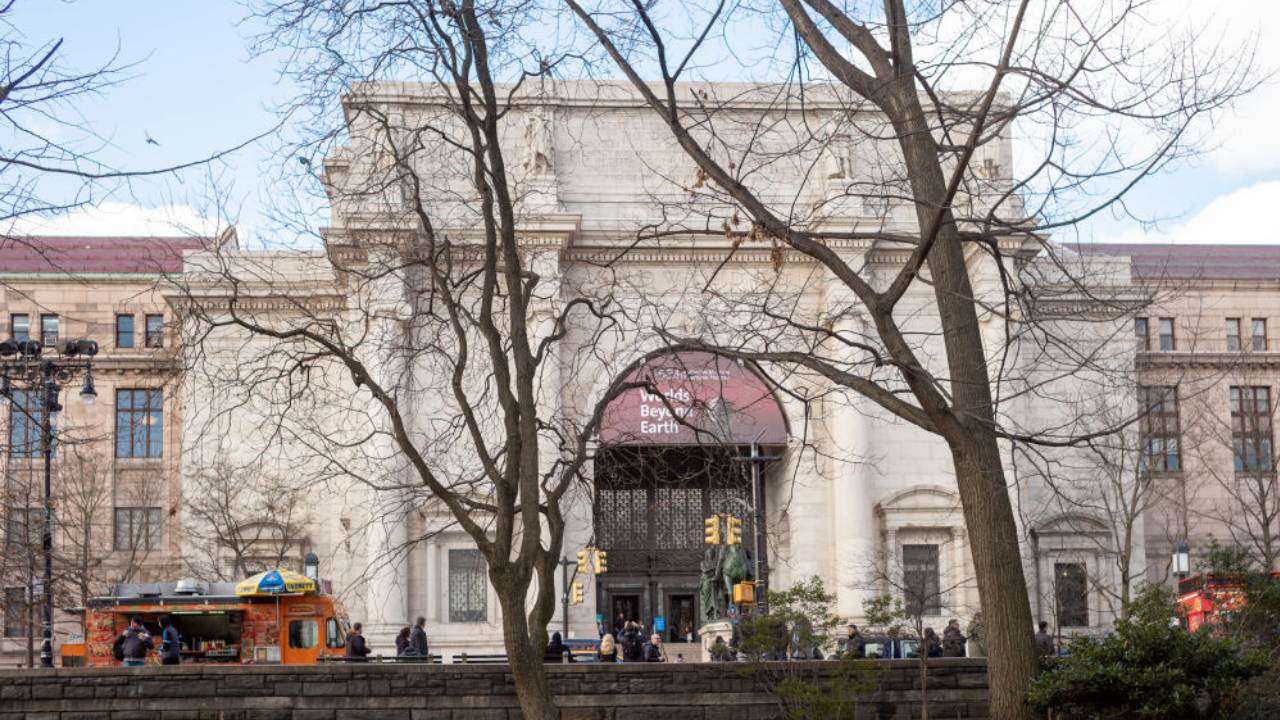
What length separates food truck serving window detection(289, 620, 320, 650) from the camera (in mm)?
34750

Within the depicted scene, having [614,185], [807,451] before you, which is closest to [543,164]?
[614,185]

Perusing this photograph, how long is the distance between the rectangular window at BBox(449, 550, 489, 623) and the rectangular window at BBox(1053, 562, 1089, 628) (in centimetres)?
1779

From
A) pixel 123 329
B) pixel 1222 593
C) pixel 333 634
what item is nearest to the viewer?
pixel 1222 593

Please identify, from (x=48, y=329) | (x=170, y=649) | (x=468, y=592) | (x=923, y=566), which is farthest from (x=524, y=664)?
(x=48, y=329)

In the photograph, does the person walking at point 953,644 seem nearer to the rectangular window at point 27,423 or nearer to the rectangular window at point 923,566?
the rectangular window at point 923,566

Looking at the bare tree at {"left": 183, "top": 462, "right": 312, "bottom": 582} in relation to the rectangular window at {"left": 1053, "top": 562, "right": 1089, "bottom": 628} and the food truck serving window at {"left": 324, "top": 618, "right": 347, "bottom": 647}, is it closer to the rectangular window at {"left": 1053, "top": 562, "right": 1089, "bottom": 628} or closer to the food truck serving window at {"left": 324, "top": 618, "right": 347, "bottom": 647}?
the food truck serving window at {"left": 324, "top": 618, "right": 347, "bottom": 647}

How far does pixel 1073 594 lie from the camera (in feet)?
153

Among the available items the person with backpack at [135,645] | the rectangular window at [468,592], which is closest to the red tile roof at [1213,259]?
the rectangular window at [468,592]

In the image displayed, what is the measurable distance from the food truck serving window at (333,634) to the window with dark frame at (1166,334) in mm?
41188

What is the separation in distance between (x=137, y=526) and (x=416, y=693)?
122ft

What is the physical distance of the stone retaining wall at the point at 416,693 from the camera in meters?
20.3

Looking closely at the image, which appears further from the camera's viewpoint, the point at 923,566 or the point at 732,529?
the point at 923,566

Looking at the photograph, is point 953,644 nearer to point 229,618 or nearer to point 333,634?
point 333,634

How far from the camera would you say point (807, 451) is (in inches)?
1839
